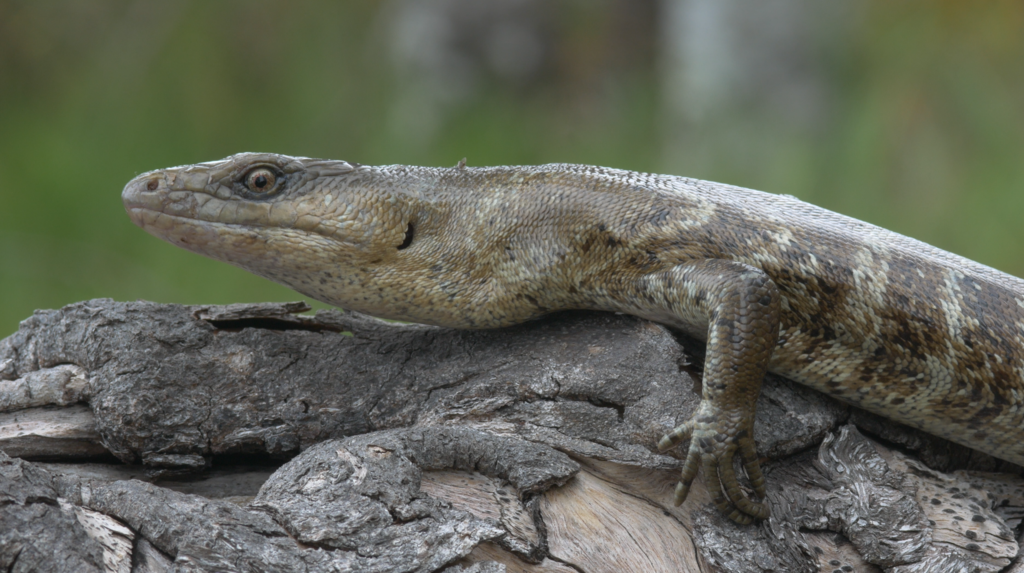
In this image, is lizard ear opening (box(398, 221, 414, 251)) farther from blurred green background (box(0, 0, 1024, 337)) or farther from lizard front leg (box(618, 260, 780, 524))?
blurred green background (box(0, 0, 1024, 337))

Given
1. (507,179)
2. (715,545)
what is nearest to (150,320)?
(507,179)

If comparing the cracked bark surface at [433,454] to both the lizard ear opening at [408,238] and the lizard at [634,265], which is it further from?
the lizard ear opening at [408,238]

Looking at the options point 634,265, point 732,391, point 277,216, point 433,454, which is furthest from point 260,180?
point 732,391

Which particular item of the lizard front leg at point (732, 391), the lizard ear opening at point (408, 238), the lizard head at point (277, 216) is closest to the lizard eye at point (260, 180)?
the lizard head at point (277, 216)

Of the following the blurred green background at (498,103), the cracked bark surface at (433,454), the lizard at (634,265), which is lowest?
the cracked bark surface at (433,454)

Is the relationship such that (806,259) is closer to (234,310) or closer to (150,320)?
(234,310)

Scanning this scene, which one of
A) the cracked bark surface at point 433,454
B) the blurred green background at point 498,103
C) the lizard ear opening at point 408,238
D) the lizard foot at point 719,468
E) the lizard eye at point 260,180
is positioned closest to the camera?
the cracked bark surface at point 433,454

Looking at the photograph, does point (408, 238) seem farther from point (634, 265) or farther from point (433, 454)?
point (433, 454)
